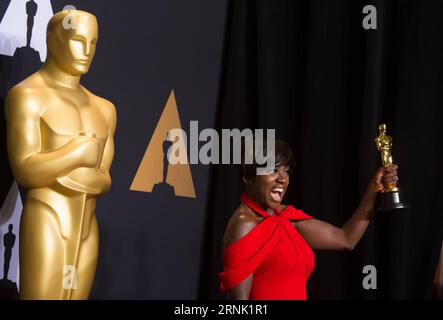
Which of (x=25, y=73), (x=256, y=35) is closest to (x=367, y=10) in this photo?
(x=256, y=35)

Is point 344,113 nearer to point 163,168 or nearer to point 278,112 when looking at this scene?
point 278,112

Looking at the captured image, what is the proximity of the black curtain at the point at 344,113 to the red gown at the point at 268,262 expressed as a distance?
803 millimetres

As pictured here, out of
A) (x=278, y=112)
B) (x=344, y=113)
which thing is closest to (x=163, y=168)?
(x=278, y=112)

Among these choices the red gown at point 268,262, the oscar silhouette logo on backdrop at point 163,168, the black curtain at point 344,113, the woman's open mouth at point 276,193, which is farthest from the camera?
the oscar silhouette logo on backdrop at point 163,168

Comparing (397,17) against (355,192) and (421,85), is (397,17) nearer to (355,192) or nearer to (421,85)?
(421,85)

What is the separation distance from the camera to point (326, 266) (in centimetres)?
310

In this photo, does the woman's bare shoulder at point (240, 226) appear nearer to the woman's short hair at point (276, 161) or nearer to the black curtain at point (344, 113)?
the woman's short hair at point (276, 161)

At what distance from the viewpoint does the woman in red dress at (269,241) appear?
2078 millimetres

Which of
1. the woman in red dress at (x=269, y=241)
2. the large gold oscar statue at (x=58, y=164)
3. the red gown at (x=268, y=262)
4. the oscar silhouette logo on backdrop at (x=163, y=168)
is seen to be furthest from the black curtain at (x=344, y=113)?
the large gold oscar statue at (x=58, y=164)

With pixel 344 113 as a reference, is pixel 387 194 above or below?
below

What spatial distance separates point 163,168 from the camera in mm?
3150

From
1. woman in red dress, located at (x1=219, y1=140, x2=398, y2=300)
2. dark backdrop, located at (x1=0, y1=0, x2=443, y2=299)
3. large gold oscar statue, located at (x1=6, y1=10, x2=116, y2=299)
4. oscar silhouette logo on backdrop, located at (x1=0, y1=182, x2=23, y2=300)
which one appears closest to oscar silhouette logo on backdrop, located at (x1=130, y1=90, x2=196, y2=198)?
dark backdrop, located at (x1=0, y1=0, x2=443, y2=299)

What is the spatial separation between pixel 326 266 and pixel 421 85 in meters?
0.86

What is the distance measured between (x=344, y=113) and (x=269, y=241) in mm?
1161
